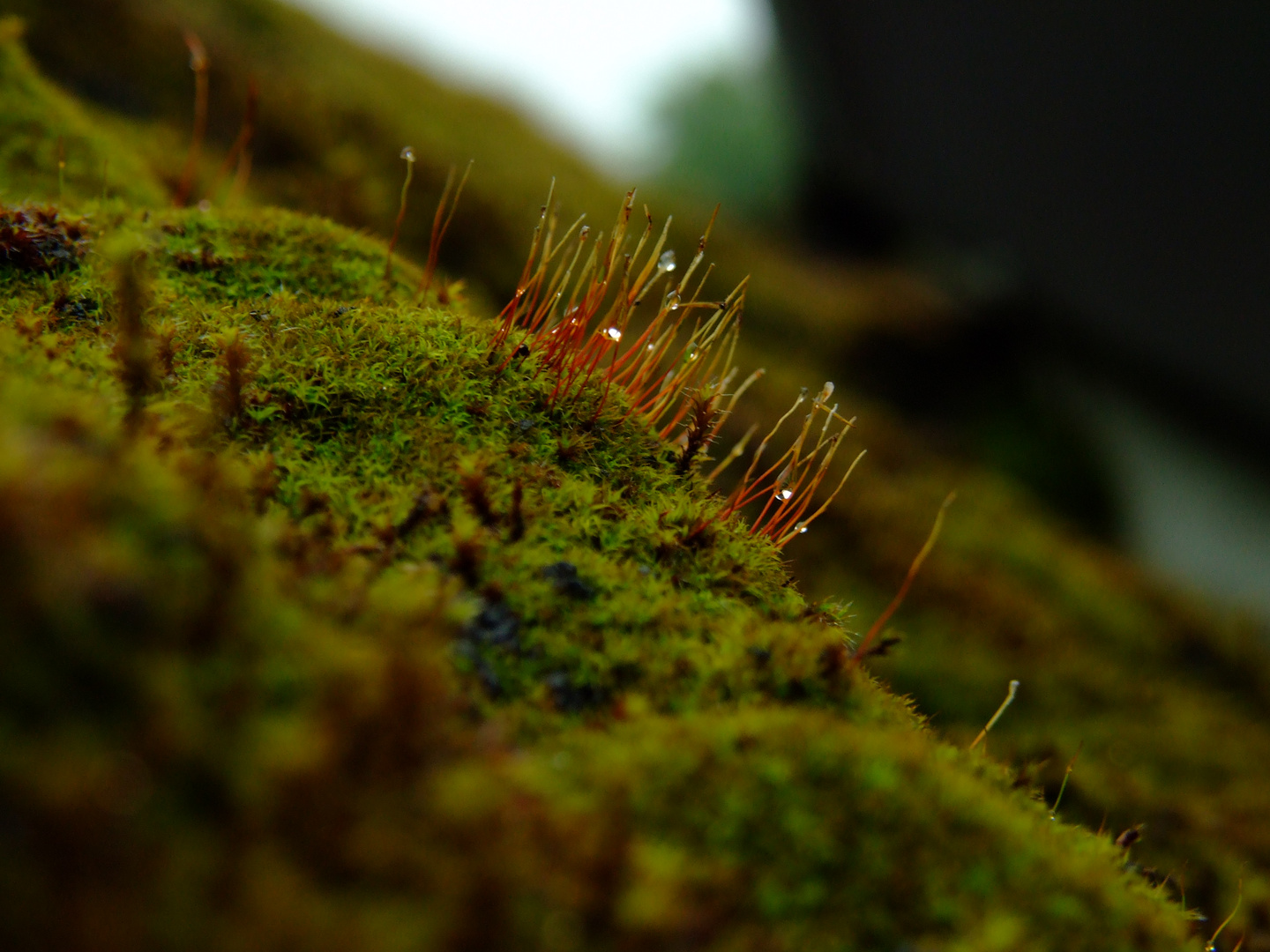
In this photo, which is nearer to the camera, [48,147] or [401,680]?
[401,680]

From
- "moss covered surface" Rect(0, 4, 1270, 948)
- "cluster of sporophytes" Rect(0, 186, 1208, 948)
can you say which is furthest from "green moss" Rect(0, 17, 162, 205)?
"cluster of sporophytes" Rect(0, 186, 1208, 948)

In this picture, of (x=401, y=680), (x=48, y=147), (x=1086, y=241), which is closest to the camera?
(x=401, y=680)

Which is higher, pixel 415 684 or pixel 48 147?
pixel 415 684

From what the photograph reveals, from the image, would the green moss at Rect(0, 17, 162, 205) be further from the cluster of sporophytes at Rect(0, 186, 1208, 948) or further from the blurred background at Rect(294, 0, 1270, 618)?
the blurred background at Rect(294, 0, 1270, 618)

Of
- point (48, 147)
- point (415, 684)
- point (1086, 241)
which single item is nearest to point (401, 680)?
point (415, 684)

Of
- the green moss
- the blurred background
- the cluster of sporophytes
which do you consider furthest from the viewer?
the blurred background

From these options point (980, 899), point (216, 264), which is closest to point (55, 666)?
point (980, 899)

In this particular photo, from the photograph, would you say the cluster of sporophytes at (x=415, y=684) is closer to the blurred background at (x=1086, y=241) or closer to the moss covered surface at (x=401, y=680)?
the moss covered surface at (x=401, y=680)

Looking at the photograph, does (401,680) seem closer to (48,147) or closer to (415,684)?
(415,684)

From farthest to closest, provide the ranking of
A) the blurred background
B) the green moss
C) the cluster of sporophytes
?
the blurred background → the green moss → the cluster of sporophytes
